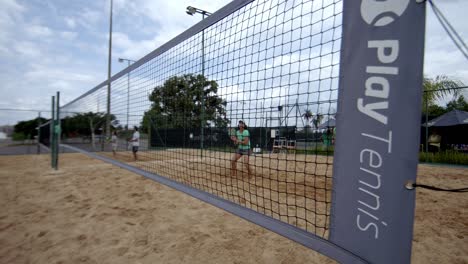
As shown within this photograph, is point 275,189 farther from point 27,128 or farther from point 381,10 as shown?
point 27,128

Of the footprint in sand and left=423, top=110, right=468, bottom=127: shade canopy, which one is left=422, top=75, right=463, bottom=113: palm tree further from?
the footprint in sand

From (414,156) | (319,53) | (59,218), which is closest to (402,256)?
(414,156)

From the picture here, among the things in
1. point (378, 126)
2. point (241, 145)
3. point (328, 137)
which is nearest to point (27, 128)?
point (241, 145)

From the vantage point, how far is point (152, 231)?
95.9 inches

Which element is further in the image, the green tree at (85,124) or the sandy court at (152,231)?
the green tree at (85,124)

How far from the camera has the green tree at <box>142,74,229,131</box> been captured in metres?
3.97

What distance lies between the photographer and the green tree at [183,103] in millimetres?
3968

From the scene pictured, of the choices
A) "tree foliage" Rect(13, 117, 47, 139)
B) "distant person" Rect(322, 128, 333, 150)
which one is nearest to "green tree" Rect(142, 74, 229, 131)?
"distant person" Rect(322, 128, 333, 150)

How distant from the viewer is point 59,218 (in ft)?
9.03

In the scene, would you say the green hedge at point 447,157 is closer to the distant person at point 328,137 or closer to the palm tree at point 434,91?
the palm tree at point 434,91

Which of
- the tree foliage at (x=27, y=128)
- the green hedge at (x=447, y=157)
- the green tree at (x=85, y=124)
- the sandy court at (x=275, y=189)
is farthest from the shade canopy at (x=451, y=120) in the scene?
the tree foliage at (x=27, y=128)

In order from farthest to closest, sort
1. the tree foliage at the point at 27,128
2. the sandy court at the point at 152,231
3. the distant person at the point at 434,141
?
the tree foliage at the point at 27,128 → the distant person at the point at 434,141 → the sandy court at the point at 152,231

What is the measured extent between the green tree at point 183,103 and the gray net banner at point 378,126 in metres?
2.52

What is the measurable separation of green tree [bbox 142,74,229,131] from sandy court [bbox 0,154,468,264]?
140cm
